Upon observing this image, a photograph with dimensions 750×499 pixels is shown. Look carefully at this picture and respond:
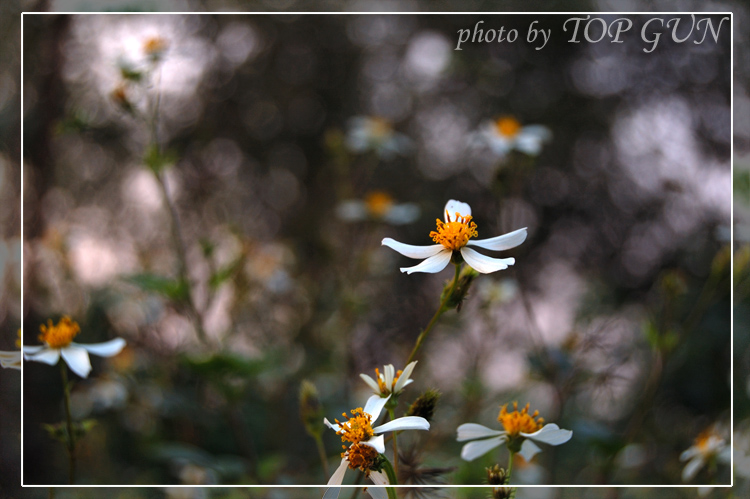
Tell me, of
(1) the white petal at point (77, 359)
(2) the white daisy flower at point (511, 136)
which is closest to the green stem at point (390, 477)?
(1) the white petal at point (77, 359)

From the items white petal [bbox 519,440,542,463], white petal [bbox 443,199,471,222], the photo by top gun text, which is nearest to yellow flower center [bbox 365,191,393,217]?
the photo by top gun text

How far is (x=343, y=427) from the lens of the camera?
53 centimetres

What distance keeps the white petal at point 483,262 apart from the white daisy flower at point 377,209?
0.65 metres

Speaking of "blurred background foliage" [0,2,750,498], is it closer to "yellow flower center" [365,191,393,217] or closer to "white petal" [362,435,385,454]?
"yellow flower center" [365,191,393,217]

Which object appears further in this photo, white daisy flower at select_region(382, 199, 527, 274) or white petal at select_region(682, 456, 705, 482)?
white petal at select_region(682, 456, 705, 482)

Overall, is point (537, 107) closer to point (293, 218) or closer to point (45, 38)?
point (293, 218)

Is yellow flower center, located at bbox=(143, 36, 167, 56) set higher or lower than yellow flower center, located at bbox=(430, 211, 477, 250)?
higher

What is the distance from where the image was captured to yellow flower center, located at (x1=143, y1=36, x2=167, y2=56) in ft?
3.14

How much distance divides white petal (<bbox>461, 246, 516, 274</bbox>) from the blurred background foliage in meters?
0.41

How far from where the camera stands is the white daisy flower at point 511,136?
108 centimetres

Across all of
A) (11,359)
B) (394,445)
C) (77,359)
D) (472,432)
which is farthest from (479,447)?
(11,359)

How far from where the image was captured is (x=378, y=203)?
4.06ft

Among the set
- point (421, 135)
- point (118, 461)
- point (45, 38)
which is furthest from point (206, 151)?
point (118, 461)

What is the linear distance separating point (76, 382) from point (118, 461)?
192 millimetres
